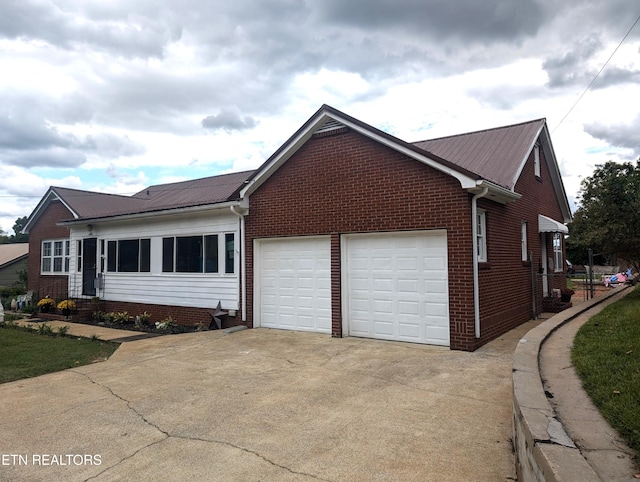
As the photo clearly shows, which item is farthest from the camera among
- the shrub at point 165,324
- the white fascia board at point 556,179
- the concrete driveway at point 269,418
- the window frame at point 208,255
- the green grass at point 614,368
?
the white fascia board at point 556,179

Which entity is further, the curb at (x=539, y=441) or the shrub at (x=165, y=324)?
the shrub at (x=165, y=324)

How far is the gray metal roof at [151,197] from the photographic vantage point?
56.0ft

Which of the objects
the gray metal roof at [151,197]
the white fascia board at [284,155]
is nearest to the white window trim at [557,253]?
the white fascia board at [284,155]

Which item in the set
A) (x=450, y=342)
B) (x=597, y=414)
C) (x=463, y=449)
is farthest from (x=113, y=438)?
(x=450, y=342)

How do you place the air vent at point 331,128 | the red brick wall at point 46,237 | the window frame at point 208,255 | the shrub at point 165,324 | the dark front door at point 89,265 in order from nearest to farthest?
1. the air vent at point 331,128
2. the window frame at point 208,255
3. the shrub at point 165,324
4. the dark front door at point 89,265
5. the red brick wall at point 46,237

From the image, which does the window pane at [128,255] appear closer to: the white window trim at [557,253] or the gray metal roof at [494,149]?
the gray metal roof at [494,149]

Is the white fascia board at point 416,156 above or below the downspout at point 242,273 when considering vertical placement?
above

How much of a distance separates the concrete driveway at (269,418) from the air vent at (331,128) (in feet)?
16.3

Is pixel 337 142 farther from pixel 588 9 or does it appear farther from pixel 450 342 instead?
pixel 588 9

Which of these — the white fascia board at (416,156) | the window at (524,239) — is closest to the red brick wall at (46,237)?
the white fascia board at (416,156)

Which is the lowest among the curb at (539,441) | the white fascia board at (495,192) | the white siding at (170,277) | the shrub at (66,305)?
the shrub at (66,305)

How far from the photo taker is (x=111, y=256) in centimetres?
1547

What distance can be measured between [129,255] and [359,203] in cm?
919

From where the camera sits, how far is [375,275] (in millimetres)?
9477
